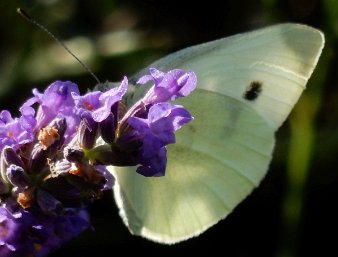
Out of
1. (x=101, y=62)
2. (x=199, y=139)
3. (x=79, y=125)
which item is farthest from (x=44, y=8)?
(x=79, y=125)

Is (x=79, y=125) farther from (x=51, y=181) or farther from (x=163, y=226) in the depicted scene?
(x=163, y=226)

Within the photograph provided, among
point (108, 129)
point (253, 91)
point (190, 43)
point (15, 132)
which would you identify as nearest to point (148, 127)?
point (108, 129)

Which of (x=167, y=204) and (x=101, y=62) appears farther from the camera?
(x=101, y=62)

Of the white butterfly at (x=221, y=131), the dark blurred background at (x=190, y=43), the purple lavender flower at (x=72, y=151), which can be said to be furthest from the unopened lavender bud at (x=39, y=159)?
the dark blurred background at (x=190, y=43)

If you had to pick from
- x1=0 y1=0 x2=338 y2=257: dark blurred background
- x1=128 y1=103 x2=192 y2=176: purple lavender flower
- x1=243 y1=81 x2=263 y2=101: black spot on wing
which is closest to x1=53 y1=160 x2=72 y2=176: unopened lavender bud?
x1=128 y1=103 x2=192 y2=176: purple lavender flower

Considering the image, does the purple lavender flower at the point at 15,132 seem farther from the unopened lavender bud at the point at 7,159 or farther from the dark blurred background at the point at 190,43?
the dark blurred background at the point at 190,43

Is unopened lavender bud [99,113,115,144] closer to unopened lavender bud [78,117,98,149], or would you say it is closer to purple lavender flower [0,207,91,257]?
unopened lavender bud [78,117,98,149]

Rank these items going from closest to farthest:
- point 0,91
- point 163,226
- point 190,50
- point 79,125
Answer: point 79,125
point 190,50
point 163,226
point 0,91
